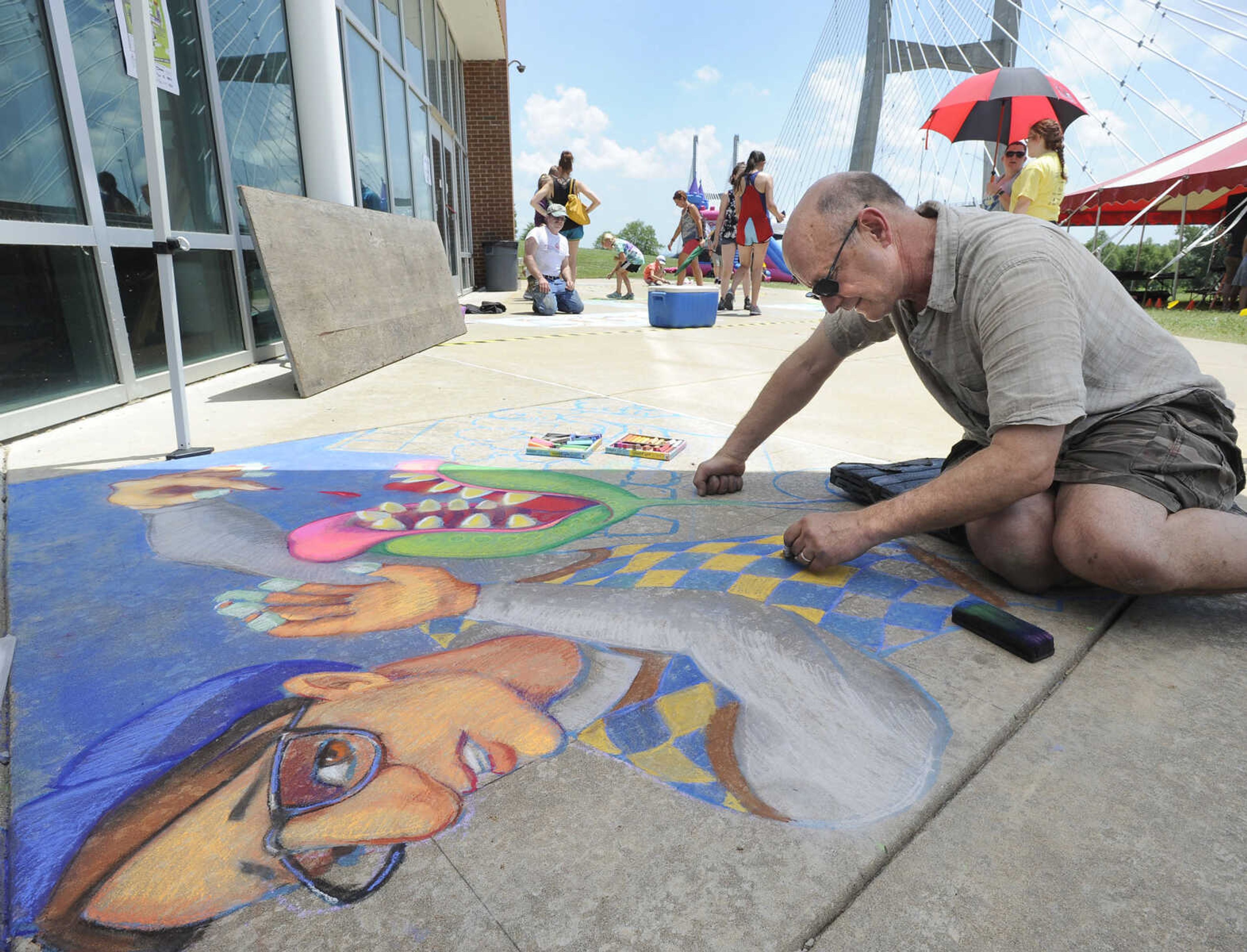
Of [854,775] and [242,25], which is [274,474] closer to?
[854,775]

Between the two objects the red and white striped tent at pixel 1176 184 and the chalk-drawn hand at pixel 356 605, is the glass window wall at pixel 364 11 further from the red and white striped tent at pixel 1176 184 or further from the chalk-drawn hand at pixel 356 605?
the red and white striped tent at pixel 1176 184

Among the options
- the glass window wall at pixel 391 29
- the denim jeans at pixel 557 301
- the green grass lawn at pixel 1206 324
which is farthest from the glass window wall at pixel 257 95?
the green grass lawn at pixel 1206 324

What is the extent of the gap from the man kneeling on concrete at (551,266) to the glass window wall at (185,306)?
403 centimetres

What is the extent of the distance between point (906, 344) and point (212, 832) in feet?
5.81

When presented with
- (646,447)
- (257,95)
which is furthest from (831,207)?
(257,95)

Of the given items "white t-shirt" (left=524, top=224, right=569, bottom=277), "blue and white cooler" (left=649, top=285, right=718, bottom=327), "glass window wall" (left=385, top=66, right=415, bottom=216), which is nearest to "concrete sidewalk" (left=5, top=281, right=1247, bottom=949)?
"blue and white cooler" (left=649, top=285, right=718, bottom=327)

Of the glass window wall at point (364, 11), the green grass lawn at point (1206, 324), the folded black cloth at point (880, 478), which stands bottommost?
the green grass lawn at point (1206, 324)

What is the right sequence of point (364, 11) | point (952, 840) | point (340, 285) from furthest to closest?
point (364, 11)
point (340, 285)
point (952, 840)

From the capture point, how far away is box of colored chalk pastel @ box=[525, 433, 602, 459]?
279 centimetres

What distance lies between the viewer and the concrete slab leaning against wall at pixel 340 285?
3.58m

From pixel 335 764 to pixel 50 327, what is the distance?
2855 millimetres

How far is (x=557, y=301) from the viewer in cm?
862

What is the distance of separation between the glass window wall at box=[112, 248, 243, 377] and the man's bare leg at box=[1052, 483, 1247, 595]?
3.44 metres

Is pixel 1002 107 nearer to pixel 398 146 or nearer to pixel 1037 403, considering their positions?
pixel 398 146
